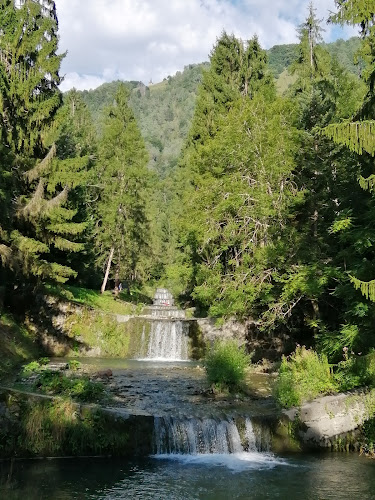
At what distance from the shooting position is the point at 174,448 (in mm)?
11273

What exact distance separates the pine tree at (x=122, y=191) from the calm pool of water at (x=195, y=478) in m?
21.3

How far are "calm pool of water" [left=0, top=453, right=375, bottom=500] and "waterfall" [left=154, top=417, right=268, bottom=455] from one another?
259 millimetres

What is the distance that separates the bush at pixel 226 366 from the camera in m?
14.3

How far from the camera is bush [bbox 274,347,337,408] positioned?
1235cm

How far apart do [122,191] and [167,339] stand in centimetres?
1137

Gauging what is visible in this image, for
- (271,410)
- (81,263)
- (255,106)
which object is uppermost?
(255,106)

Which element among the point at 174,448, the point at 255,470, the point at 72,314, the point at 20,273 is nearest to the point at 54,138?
the point at 20,273

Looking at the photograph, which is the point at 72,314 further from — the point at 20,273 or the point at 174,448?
the point at 174,448

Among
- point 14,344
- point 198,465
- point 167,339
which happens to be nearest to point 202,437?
point 198,465

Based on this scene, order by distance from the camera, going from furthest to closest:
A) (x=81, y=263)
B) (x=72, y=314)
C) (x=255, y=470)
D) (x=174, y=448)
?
(x=81, y=263), (x=72, y=314), (x=174, y=448), (x=255, y=470)

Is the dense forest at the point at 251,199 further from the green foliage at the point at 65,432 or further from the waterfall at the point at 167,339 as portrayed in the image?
the green foliage at the point at 65,432

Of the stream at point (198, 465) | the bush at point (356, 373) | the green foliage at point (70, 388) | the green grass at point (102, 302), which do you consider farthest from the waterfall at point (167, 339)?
the bush at point (356, 373)

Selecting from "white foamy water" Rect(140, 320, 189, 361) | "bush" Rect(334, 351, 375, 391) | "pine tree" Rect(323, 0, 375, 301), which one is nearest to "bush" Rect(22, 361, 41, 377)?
"white foamy water" Rect(140, 320, 189, 361)

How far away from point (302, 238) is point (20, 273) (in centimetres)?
1261
